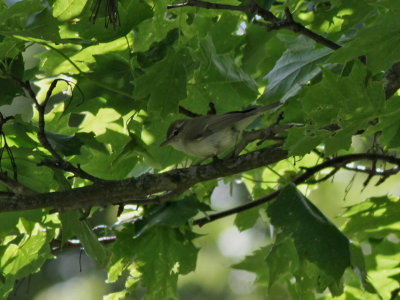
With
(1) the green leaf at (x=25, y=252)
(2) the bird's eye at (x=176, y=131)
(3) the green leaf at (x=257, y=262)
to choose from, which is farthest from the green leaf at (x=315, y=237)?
(1) the green leaf at (x=25, y=252)

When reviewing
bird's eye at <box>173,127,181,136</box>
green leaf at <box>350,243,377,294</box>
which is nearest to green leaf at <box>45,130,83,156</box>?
bird's eye at <box>173,127,181,136</box>

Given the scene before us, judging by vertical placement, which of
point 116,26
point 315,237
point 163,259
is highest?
point 116,26

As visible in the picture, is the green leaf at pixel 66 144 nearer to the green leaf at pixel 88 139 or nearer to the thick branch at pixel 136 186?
the green leaf at pixel 88 139

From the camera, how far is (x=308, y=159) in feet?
11.0

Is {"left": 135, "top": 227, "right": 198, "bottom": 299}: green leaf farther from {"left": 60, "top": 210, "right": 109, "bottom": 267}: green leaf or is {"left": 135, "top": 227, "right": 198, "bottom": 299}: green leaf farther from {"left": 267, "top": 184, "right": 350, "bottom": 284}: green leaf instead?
{"left": 267, "top": 184, "right": 350, "bottom": 284}: green leaf

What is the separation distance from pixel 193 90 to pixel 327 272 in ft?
3.10

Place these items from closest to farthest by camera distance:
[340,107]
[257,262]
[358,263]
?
[340,107] < [358,263] < [257,262]

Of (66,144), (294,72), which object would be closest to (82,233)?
(66,144)

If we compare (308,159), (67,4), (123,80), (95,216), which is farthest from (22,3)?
(95,216)

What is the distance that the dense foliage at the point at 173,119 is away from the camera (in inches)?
70.0

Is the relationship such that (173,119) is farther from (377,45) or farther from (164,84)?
(377,45)

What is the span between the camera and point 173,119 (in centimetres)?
262

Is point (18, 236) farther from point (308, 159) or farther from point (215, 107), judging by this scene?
point (308, 159)

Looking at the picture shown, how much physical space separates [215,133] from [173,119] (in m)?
A: 0.36
